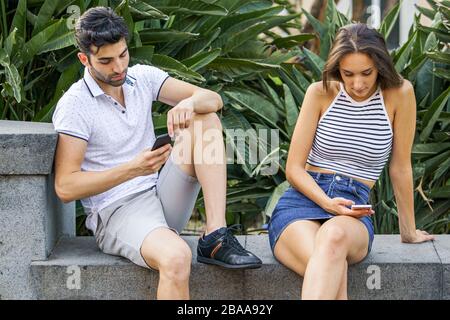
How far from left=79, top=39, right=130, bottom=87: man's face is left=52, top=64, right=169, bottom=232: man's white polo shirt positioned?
64 millimetres

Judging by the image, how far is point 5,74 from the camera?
4840 millimetres

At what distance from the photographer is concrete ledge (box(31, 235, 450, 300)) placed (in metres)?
3.86

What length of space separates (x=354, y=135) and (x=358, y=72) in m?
0.27

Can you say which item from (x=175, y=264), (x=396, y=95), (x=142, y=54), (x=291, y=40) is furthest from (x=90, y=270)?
(x=291, y=40)

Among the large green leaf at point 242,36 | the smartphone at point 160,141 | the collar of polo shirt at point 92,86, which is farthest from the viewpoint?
the large green leaf at point 242,36

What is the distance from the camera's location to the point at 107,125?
387 cm

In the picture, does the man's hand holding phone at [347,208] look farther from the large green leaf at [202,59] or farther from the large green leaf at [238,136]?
the large green leaf at [202,59]

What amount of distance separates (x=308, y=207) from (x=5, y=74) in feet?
5.92

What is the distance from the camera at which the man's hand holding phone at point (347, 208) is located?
3713 millimetres

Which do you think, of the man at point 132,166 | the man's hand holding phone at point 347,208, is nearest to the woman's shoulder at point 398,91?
the man's hand holding phone at point 347,208

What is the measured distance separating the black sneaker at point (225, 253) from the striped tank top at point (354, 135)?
19.5 inches

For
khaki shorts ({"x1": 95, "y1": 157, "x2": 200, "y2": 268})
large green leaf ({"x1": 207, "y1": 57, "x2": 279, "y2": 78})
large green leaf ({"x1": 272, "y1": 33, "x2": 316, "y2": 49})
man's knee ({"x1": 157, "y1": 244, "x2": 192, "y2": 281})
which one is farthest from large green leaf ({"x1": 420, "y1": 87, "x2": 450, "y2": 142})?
man's knee ({"x1": 157, "y1": 244, "x2": 192, "y2": 281})

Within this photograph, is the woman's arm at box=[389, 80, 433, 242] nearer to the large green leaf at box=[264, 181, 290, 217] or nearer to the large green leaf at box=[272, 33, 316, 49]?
the large green leaf at box=[264, 181, 290, 217]
